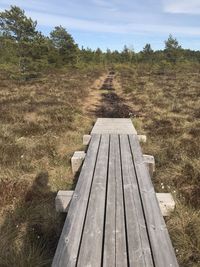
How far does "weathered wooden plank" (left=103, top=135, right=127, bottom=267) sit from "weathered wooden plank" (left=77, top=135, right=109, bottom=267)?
66mm

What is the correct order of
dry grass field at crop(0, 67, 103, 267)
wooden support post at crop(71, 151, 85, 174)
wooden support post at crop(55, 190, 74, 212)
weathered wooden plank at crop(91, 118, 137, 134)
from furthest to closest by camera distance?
1. weathered wooden plank at crop(91, 118, 137, 134)
2. wooden support post at crop(71, 151, 85, 174)
3. wooden support post at crop(55, 190, 74, 212)
4. dry grass field at crop(0, 67, 103, 267)

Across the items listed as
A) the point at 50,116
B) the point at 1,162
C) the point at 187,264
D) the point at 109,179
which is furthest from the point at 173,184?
the point at 50,116

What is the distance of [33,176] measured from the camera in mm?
6320

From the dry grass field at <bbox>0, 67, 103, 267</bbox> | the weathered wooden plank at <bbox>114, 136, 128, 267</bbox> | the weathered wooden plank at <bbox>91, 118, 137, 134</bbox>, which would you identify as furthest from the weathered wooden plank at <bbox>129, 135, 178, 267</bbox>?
the weathered wooden plank at <bbox>91, 118, 137, 134</bbox>

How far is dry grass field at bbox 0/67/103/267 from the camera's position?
403 centimetres

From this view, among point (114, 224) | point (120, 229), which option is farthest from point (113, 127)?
point (120, 229)

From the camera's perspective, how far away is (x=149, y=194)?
13.6ft

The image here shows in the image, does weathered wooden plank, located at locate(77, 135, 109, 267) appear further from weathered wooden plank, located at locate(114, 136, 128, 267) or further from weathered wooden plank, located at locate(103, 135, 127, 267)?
weathered wooden plank, located at locate(114, 136, 128, 267)

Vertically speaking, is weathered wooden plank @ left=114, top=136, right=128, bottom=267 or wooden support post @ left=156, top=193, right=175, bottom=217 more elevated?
weathered wooden plank @ left=114, top=136, right=128, bottom=267

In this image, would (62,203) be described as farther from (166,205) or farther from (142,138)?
(142,138)

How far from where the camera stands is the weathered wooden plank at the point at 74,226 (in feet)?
9.26

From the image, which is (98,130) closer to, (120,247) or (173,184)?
(173,184)

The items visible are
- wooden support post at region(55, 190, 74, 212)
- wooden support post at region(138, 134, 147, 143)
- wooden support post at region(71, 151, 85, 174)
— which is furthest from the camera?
wooden support post at region(138, 134, 147, 143)

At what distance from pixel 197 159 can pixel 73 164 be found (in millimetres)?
3002
